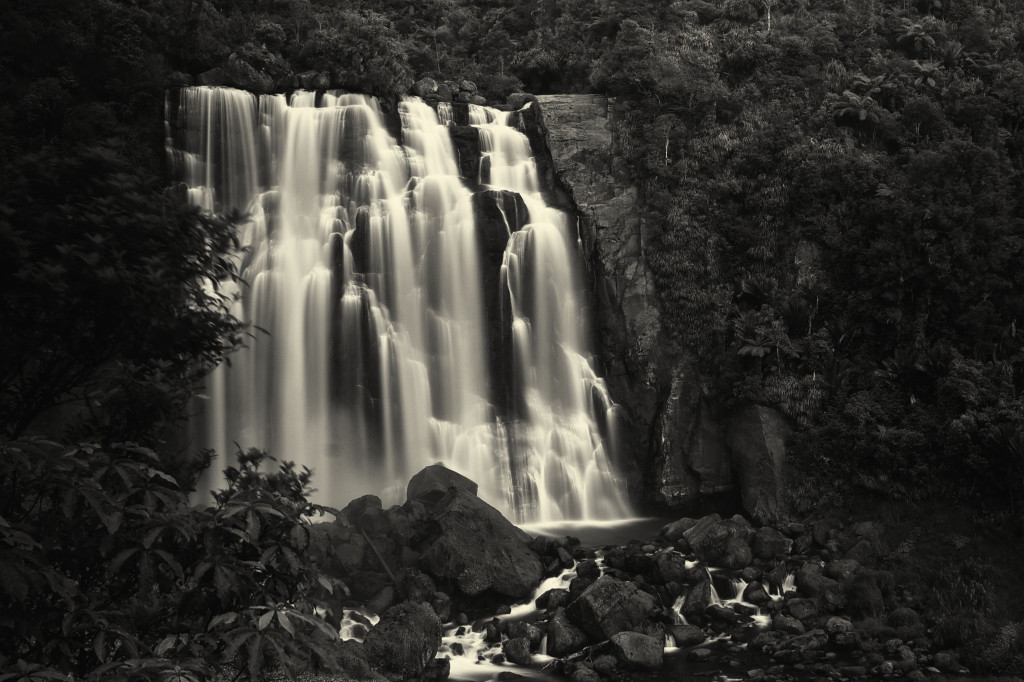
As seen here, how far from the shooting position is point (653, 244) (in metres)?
24.3

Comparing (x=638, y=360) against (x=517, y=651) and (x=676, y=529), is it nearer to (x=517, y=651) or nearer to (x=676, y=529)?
(x=676, y=529)

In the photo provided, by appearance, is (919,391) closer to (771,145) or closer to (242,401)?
(771,145)

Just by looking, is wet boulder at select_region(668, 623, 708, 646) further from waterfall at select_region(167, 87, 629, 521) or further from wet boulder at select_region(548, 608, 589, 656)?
waterfall at select_region(167, 87, 629, 521)

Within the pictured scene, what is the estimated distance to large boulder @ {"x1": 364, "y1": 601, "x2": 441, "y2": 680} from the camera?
1234 cm


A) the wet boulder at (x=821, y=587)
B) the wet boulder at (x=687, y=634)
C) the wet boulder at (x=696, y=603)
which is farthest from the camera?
the wet boulder at (x=821, y=587)

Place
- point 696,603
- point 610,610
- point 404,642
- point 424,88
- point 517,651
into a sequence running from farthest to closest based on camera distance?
point 424,88
point 696,603
point 610,610
point 517,651
point 404,642

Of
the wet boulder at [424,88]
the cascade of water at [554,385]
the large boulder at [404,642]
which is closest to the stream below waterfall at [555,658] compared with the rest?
the large boulder at [404,642]

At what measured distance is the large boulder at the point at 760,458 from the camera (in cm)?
1970

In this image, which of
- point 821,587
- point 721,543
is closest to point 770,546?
point 721,543

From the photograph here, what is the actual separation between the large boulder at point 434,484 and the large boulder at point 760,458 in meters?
7.33

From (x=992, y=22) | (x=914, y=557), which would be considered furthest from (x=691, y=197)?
(x=992, y=22)

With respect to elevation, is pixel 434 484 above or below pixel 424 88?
below

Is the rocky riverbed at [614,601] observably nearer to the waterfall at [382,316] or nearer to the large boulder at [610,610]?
the large boulder at [610,610]

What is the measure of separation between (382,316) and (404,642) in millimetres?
11772
